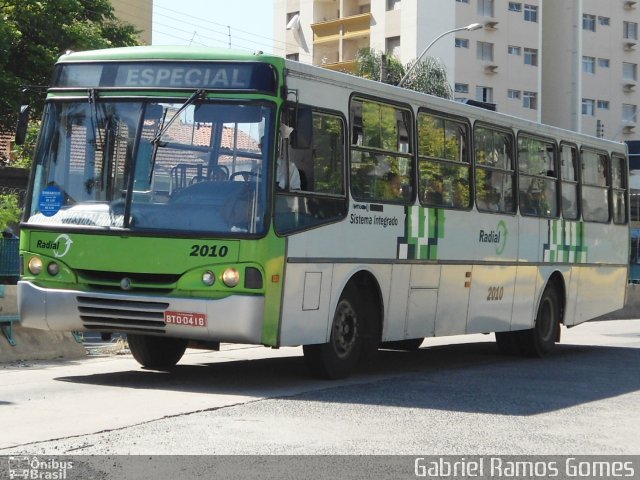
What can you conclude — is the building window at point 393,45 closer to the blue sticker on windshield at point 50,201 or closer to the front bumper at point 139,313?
the blue sticker on windshield at point 50,201

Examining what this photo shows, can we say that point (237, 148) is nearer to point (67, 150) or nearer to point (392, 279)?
point (67, 150)

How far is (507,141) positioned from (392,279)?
13.2 ft

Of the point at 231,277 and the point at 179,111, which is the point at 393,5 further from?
the point at 231,277

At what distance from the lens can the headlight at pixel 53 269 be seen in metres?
12.4

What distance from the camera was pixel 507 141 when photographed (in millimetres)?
17266

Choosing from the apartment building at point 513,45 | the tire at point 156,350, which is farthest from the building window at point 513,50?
the tire at point 156,350

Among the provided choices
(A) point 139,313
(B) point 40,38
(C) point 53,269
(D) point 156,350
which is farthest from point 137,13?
(A) point 139,313

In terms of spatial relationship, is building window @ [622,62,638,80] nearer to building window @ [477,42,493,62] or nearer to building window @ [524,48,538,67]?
building window @ [524,48,538,67]

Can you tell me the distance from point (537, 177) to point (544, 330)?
2157 millimetres

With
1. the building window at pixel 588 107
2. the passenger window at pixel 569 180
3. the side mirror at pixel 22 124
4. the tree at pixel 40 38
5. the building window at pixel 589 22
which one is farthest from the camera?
the building window at pixel 589 22

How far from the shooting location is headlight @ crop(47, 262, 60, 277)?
1237 centimetres

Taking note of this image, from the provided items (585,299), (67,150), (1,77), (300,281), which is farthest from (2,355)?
(1,77)

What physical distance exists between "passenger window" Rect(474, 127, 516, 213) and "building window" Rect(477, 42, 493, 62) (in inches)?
2540

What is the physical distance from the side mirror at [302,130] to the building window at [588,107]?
77048mm
